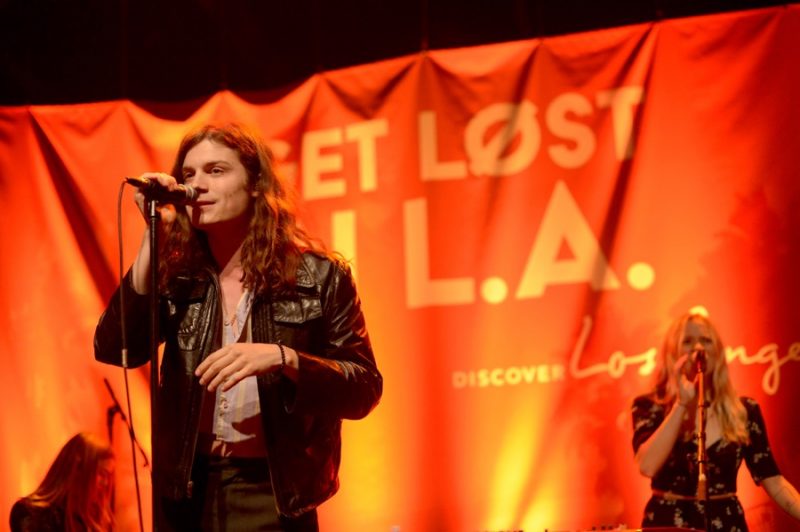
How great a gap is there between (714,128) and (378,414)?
2062 millimetres

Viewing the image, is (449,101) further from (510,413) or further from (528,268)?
(510,413)

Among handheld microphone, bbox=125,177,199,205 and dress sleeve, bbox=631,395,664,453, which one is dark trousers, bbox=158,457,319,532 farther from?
dress sleeve, bbox=631,395,664,453

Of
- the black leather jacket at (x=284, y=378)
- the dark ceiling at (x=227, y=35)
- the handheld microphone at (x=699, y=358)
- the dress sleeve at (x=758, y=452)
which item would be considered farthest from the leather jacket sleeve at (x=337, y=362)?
the dark ceiling at (x=227, y=35)

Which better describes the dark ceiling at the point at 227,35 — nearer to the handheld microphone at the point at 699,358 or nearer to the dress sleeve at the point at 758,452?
the handheld microphone at the point at 699,358

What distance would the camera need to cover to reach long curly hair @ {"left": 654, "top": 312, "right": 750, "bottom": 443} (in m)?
3.99

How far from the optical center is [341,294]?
2.45 meters

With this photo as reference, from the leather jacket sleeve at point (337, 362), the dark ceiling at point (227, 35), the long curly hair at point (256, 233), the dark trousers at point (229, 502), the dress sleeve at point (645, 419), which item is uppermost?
the dark ceiling at point (227, 35)

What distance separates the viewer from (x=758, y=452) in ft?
13.0

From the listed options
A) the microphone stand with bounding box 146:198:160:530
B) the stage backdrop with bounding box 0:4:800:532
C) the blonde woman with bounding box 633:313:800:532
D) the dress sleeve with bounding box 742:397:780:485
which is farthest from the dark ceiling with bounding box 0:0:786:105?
the microphone stand with bounding box 146:198:160:530

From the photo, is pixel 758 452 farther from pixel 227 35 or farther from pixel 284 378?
pixel 227 35

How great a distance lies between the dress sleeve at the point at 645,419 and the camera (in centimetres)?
406

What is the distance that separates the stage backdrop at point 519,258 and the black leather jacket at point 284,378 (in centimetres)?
209

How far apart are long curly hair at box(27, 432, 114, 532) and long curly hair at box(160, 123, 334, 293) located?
2.38 meters

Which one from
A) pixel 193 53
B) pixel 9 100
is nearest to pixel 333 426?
pixel 193 53
